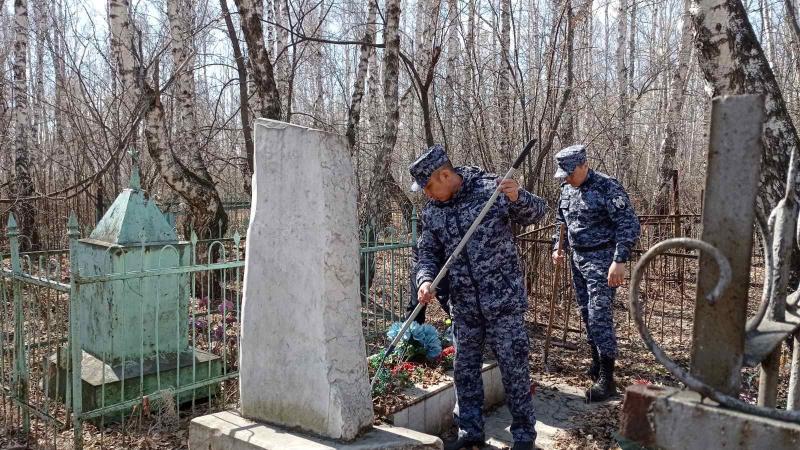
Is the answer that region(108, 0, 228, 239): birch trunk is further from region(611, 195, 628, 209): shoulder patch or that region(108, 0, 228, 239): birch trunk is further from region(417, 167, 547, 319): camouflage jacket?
region(611, 195, 628, 209): shoulder patch

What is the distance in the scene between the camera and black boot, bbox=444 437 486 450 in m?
3.62

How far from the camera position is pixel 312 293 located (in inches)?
100

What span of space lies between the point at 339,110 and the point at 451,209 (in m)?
19.2

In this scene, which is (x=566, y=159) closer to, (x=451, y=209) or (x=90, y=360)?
(x=451, y=209)

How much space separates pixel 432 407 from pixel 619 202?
2036 mm

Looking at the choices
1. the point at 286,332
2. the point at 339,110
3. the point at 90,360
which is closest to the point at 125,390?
the point at 90,360

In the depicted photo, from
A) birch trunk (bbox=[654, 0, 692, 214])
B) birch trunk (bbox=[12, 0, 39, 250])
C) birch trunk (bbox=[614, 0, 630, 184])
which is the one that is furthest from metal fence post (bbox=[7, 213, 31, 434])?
birch trunk (bbox=[654, 0, 692, 214])

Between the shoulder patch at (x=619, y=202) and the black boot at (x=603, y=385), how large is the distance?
1.17 meters

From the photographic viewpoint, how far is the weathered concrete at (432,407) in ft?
12.2

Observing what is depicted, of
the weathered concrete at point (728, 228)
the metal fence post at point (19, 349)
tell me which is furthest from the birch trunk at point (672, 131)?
the weathered concrete at point (728, 228)

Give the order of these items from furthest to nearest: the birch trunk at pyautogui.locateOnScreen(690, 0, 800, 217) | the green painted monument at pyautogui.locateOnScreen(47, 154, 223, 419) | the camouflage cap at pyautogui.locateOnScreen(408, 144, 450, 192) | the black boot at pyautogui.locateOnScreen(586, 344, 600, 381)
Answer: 1. the black boot at pyautogui.locateOnScreen(586, 344, 600, 381)
2. the birch trunk at pyautogui.locateOnScreen(690, 0, 800, 217)
3. the green painted monument at pyautogui.locateOnScreen(47, 154, 223, 419)
4. the camouflage cap at pyautogui.locateOnScreen(408, 144, 450, 192)

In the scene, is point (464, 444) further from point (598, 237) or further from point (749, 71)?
point (749, 71)

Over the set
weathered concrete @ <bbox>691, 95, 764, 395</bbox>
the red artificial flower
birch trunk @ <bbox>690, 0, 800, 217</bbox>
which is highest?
birch trunk @ <bbox>690, 0, 800, 217</bbox>

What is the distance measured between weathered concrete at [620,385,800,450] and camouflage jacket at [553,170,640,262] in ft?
10.6
